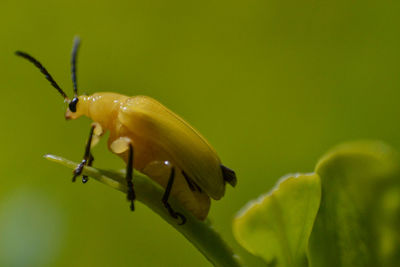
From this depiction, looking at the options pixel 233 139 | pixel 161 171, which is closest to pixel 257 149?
pixel 233 139

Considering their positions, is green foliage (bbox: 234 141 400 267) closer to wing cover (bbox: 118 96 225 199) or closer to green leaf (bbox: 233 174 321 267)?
green leaf (bbox: 233 174 321 267)

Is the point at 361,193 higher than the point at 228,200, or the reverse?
the point at 361,193

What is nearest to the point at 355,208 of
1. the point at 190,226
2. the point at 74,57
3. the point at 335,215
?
the point at 335,215

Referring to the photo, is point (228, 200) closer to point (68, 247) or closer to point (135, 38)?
point (68, 247)

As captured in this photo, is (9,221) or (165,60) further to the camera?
(165,60)

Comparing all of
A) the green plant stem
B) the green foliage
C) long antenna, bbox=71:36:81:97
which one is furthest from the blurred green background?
the green foliage

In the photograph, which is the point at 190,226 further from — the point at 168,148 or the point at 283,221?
the point at 168,148
